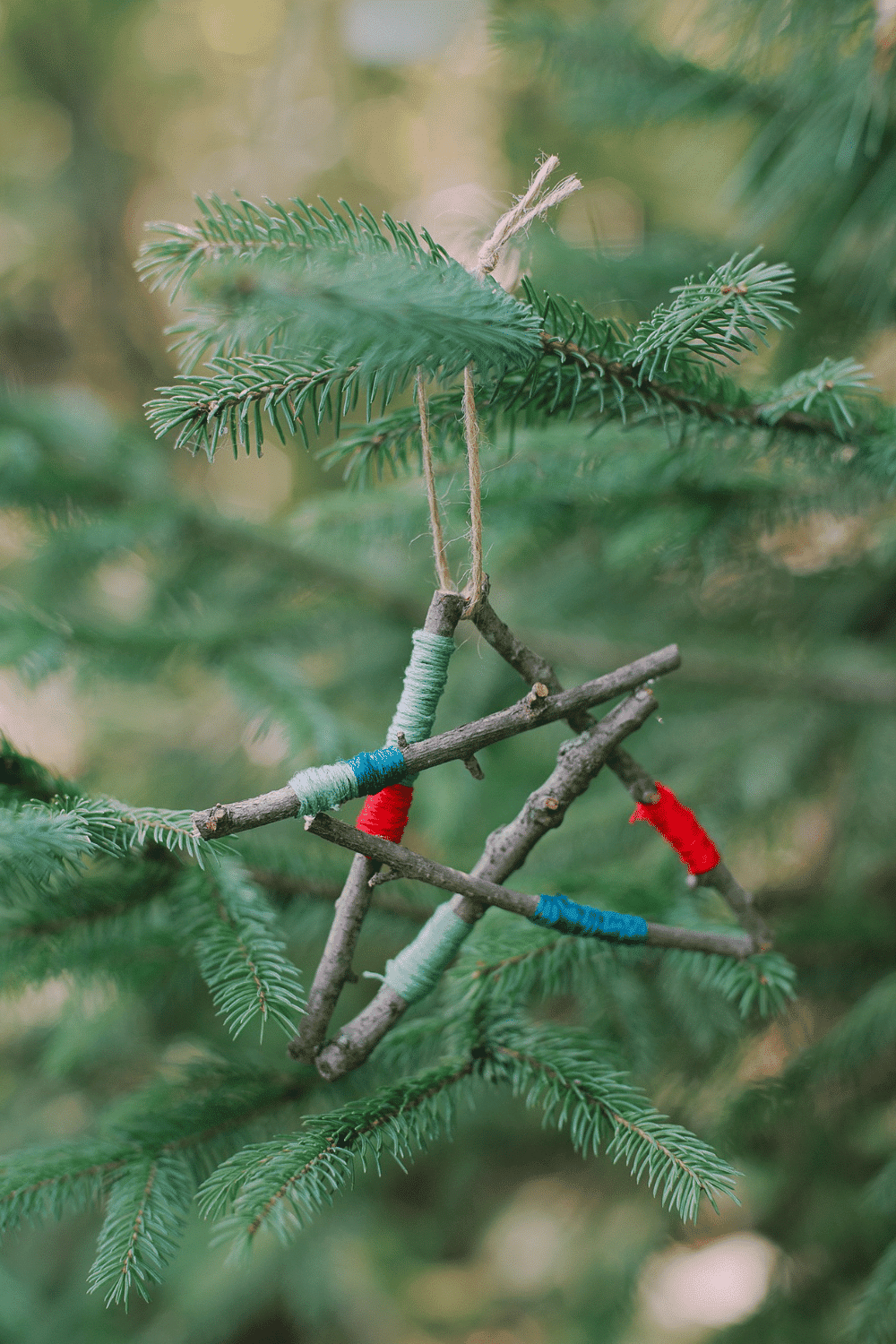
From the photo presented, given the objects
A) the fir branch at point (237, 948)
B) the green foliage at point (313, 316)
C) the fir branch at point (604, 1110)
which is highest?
the green foliage at point (313, 316)

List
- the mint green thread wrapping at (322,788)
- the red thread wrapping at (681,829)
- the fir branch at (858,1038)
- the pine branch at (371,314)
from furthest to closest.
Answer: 1. the fir branch at (858,1038)
2. the red thread wrapping at (681,829)
3. the mint green thread wrapping at (322,788)
4. the pine branch at (371,314)

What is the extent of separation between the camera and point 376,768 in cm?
48

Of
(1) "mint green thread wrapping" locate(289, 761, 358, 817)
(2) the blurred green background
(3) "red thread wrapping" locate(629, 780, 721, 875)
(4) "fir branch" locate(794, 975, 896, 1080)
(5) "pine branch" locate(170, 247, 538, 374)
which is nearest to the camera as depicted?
(5) "pine branch" locate(170, 247, 538, 374)

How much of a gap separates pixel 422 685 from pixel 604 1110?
0.94 ft

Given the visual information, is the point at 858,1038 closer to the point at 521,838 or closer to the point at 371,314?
the point at 521,838

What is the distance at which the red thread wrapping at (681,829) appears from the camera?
1.86 ft

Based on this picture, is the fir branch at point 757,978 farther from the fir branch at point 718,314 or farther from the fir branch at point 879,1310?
the fir branch at point 718,314

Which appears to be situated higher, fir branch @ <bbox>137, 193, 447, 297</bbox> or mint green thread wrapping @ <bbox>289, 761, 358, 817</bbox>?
fir branch @ <bbox>137, 193, 447, 297</bbox>

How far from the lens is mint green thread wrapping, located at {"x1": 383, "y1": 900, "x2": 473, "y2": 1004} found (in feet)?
Answer: 1.73

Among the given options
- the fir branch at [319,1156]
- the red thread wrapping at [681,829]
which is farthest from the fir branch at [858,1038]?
the fir branch at [319,1156]

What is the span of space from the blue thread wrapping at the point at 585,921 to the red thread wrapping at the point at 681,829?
0.19 feet

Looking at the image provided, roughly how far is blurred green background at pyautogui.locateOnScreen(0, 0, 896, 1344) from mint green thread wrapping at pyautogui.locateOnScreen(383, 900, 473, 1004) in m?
0.17

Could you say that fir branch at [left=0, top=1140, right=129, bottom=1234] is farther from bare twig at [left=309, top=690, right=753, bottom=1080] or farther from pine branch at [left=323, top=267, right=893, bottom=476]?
pine branch at [left=323, top=267, right=893, bottom=476]

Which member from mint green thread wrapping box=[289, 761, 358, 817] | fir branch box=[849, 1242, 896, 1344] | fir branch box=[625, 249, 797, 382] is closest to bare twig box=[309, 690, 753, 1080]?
mint green thread wrapping box=[289, 761, 358, 817]
